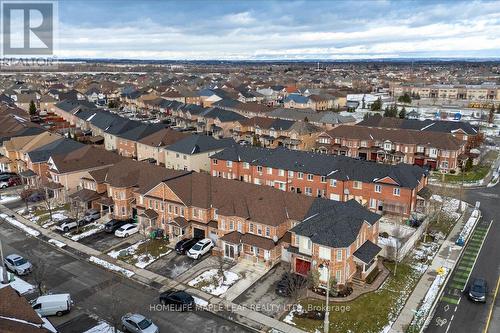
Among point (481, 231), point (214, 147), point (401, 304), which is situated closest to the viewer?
point (401, 304)

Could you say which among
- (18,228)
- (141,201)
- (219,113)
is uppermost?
(219,113)

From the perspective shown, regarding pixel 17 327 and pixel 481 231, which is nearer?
pixel 17 327

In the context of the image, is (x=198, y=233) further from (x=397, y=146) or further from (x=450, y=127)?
(x=450, y=127)

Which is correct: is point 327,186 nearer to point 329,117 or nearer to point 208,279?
point 208,279

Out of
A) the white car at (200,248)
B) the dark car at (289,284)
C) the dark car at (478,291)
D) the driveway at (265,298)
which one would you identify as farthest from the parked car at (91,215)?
the dark car at (478,291)

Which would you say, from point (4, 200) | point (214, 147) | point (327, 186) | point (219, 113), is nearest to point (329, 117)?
point (219, 113)

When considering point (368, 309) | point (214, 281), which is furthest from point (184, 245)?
point (368, 309)

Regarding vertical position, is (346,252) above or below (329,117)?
below
